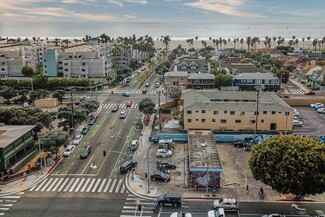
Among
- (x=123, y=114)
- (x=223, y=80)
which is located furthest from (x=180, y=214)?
(x=223, y=80)

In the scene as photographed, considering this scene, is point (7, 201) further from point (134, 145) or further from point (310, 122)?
point (310, 122)

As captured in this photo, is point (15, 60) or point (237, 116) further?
point (15, 60)

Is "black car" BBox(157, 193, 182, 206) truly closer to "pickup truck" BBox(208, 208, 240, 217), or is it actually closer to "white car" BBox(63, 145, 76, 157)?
"pickup truck" BBox(208, 208, 240, 217)

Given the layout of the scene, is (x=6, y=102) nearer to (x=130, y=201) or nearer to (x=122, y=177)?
(x=122, y=177)

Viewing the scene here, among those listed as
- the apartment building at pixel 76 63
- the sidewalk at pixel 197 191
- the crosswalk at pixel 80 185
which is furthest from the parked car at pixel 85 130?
the apartment building at pixel 76 63

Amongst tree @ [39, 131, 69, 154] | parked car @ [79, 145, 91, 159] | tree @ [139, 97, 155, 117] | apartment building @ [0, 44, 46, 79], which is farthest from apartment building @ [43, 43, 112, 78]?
tree @ [39, 131, 69, 154]
